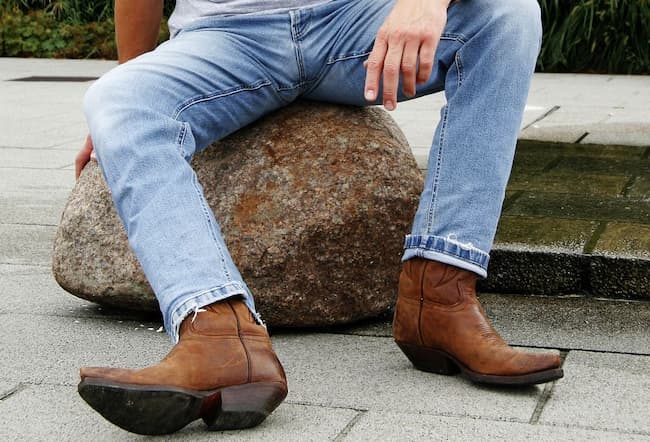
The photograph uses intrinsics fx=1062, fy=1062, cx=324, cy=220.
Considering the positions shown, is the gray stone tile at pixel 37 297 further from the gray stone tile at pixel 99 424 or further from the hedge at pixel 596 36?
the hedge at pixel 596 36

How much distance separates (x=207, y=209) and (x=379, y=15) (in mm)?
682

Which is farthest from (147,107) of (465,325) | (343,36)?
(465,325)

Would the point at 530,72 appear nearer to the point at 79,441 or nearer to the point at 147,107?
the point at 147,107

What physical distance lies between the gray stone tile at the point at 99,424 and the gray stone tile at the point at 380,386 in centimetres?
8

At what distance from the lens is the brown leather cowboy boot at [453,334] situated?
7.30 ft

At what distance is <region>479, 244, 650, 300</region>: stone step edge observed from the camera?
121 inches

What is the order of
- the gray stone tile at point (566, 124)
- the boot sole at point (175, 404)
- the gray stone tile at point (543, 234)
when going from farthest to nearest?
the gray stone tile at point (566, 124), the gray stone tile at point (543, 234), the boot sole at point (175, 404)

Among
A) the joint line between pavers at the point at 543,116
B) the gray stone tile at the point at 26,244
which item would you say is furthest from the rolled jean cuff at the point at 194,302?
the joint line between pavers at the point at 543,116

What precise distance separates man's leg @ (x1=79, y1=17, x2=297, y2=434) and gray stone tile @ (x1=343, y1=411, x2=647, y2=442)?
0.63ft

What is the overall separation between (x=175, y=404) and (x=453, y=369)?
72 cm

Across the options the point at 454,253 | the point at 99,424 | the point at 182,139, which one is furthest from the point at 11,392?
the point at 454,253

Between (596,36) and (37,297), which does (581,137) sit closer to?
(37,297)

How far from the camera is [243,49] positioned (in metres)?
2.52

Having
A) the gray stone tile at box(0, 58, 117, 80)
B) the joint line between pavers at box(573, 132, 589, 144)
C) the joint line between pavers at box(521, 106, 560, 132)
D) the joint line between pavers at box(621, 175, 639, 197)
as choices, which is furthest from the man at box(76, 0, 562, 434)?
the gray stone tile at box(0, 58, 117, 80)
